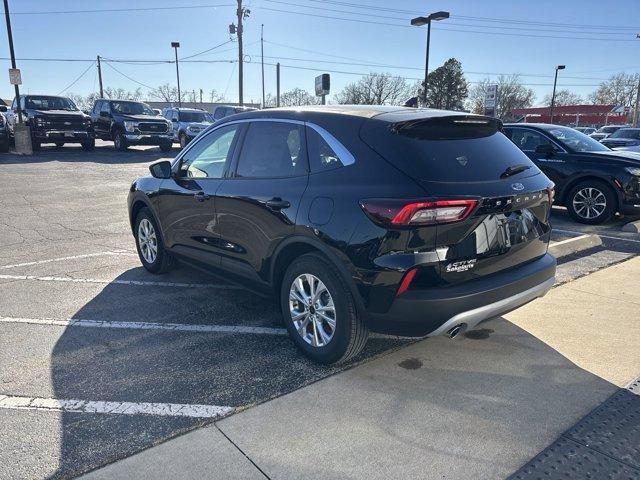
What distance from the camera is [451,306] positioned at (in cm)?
292

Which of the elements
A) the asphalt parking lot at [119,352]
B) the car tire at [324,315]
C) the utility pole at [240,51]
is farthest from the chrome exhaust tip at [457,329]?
the utility pole at [240,51]

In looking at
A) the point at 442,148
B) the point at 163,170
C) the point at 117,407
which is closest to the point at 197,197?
the point at 163,170

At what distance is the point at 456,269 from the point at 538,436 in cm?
101

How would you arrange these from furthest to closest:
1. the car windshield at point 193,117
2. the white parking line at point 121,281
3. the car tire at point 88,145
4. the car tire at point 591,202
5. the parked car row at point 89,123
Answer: the car windshield at point 193,117 → the car tire at point 88,145 → the parked car row at point 89,123 → the car tire at point 591,202 → the white parking line at point 121,281

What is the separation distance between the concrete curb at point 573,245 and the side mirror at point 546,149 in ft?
7.63

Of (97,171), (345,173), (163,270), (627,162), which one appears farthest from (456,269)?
(97,171)

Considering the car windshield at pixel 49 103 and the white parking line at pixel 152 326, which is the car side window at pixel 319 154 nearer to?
the white parking line at pixel 152 326

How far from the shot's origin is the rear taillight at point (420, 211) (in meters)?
2.84

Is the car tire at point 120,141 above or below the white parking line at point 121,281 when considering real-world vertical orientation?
above

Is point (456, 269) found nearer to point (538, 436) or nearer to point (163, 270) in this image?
point (538, 436)

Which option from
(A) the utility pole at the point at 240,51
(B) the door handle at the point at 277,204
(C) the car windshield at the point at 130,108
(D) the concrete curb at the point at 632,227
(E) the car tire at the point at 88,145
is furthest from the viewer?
(A) the utility pole at the point at 240,51

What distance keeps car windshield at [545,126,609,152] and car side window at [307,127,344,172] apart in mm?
7039

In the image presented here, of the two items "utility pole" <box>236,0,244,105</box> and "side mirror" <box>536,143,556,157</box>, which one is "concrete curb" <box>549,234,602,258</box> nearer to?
"side mirror" <box>536,143,556,157</box>

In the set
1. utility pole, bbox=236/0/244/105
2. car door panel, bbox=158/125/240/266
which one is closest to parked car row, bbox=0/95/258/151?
utility pole, bbox=236/0/244/105
